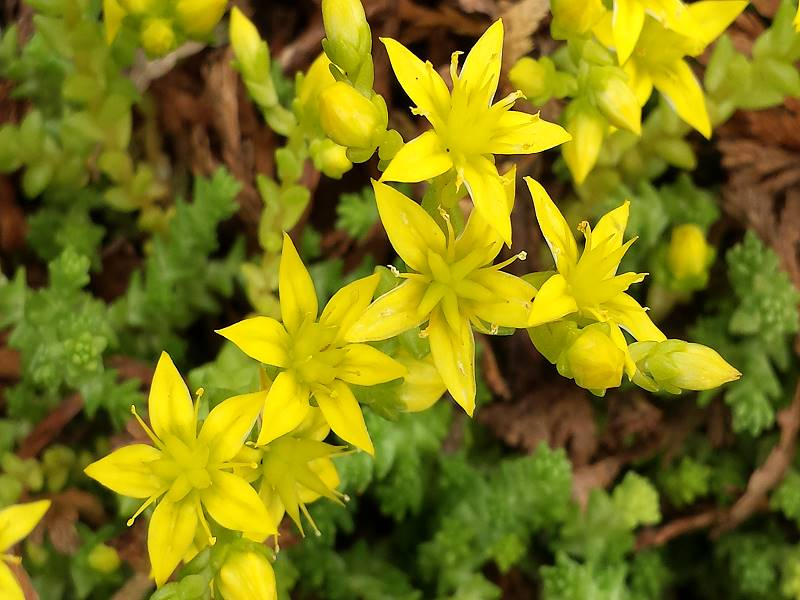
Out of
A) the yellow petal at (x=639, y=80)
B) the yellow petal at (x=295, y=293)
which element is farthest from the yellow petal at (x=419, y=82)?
the yellow petal at (x=639, y=80)

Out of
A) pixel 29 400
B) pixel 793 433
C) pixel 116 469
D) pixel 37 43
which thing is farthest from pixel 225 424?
pixel 793 433

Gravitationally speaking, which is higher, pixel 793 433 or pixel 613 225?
pixel 613 225

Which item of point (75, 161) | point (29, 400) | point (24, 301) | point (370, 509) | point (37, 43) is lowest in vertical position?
point (370, 509)

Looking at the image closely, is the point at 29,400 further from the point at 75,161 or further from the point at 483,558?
the point at 483,558

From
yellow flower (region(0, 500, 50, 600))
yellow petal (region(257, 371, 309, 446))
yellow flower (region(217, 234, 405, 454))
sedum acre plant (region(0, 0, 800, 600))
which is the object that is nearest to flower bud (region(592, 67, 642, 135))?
sedum acre plant (region(0, 0, 800, 600))

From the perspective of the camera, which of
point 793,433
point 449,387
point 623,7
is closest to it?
point 449,387

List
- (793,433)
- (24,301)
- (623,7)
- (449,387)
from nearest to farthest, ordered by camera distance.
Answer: (449,387), (623,7), (24,301), (793,433)
